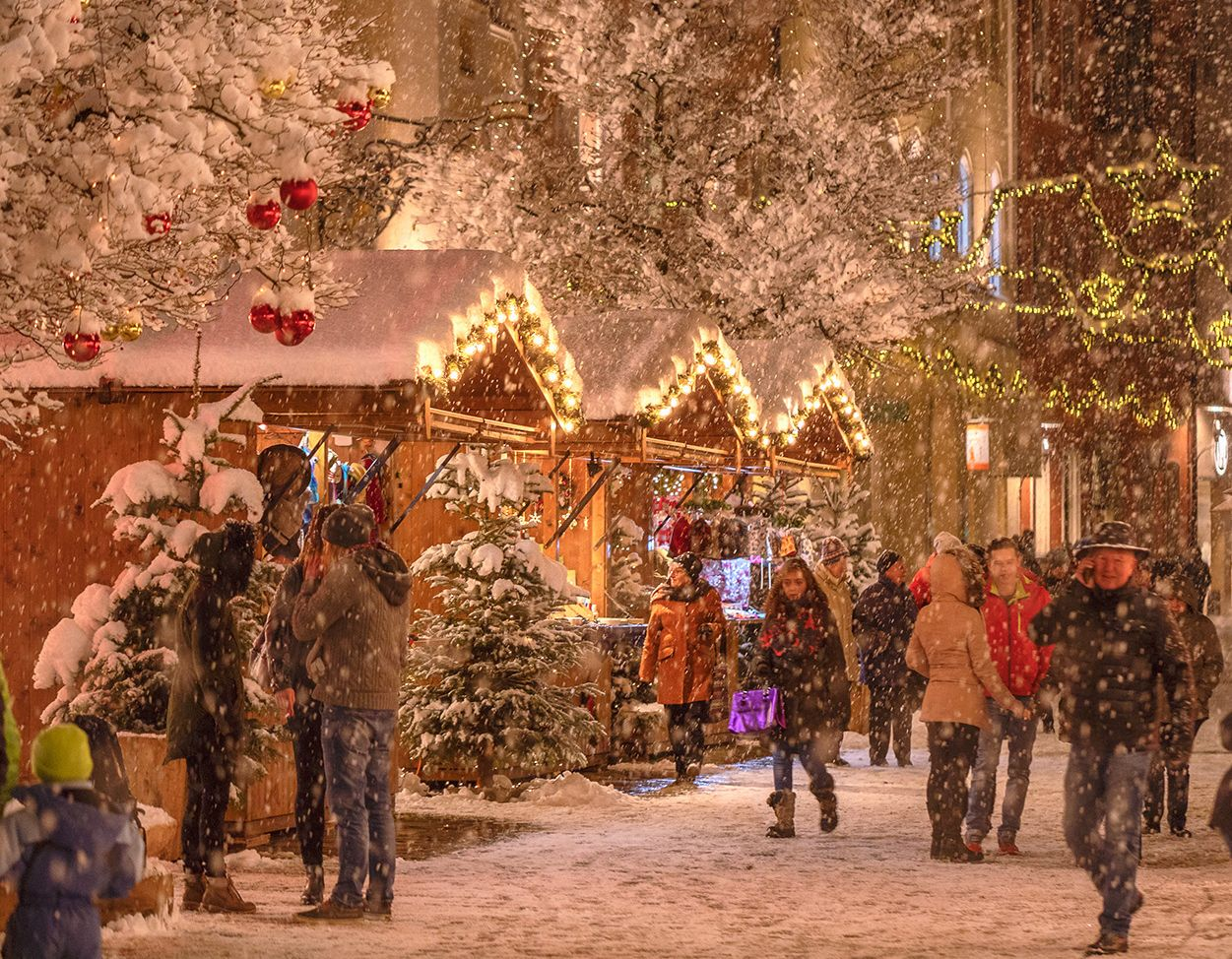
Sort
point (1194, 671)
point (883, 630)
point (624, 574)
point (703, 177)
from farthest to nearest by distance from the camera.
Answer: point (703, 177), point (624, 574), point (883, 630), point (1194, 671)

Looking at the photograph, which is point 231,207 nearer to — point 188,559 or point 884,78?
point 188,559

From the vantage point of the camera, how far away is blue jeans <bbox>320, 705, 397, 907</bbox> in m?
9.47

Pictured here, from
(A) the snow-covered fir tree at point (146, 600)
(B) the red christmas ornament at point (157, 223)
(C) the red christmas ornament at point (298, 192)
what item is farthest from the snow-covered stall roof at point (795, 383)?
(B) the red christmas ornament at point (157, 223)

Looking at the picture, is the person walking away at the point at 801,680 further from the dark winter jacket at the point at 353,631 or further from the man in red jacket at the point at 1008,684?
the dark winter jacket at the point at 353,631

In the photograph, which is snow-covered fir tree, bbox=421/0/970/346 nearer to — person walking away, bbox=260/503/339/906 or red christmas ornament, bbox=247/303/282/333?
red christmas ornament, bbox=247/303/282/333

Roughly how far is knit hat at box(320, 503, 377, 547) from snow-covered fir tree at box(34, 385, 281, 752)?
87.0 inches

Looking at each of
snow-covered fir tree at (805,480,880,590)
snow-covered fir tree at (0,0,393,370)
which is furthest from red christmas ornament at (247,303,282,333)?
snow-covered fir tree at (805,480,880,590)

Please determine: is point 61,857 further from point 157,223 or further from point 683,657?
point 683,657

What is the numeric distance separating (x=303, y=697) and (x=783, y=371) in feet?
36.3

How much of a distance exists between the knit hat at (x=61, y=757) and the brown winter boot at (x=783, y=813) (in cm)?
681

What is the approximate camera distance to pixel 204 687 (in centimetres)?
966

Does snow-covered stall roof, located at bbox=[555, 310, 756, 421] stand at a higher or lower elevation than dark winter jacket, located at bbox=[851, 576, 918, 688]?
higher

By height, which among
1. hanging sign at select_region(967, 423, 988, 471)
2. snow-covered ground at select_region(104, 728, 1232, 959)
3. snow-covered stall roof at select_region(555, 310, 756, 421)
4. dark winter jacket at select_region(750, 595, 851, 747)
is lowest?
snow-covered ground at select_region(104, 728, 1232, 959)

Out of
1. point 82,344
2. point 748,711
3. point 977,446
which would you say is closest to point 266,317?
point 82,344
